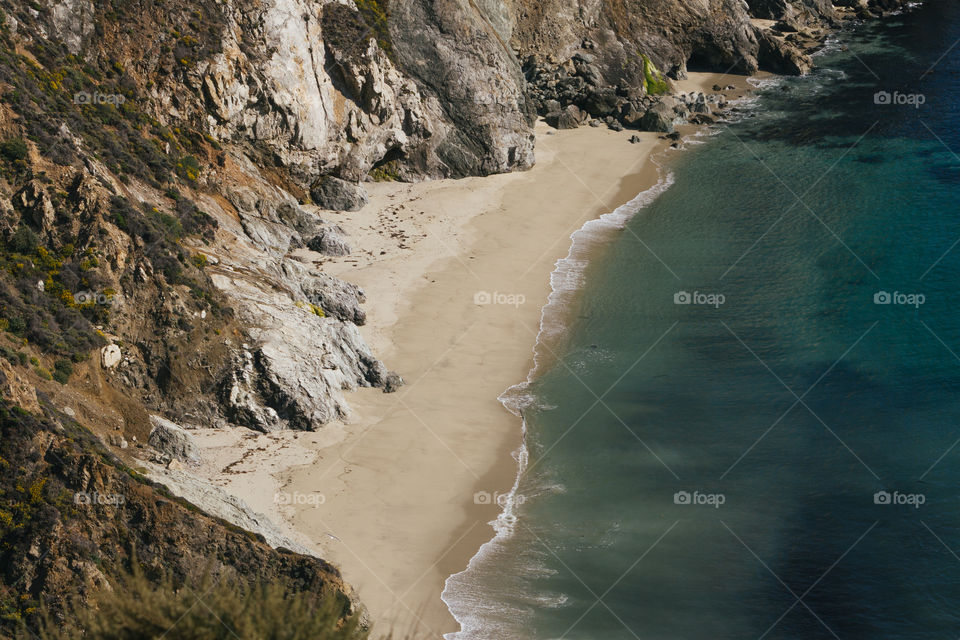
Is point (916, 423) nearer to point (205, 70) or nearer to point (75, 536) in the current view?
point (75, 536)

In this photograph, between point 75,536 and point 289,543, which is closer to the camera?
point 75,536

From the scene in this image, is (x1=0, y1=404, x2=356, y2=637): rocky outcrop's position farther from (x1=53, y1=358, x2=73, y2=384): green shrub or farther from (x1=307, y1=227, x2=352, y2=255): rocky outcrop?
(x1=307, y1=227, x2=352, y2=255): rocky outcrop

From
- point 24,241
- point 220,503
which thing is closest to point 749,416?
point 220,503

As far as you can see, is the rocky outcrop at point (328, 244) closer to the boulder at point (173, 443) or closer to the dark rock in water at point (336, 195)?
the dark rock in water at point (336, 195)

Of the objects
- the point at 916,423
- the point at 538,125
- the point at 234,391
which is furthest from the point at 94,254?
the point at 538,125

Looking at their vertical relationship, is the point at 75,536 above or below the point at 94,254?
below

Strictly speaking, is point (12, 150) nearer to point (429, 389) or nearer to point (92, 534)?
point (92, 534)
